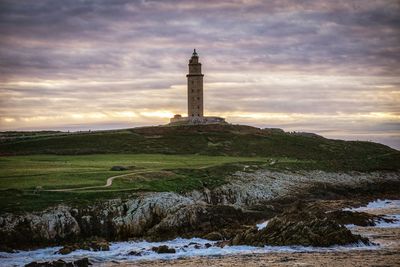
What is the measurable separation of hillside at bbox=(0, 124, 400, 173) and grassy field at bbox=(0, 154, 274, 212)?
19.2 m

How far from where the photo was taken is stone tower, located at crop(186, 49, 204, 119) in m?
134

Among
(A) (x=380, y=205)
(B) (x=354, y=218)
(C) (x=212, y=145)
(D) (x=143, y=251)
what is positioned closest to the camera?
(D) (x=143, y=251)

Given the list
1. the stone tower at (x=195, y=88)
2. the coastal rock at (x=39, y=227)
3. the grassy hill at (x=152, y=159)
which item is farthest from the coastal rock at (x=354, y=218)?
the stone tower at (x=195, y=88)

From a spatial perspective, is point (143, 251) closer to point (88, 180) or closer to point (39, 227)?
point (39, 227)

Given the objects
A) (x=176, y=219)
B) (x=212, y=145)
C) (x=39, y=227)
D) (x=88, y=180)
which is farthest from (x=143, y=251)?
(x=212, y=145)

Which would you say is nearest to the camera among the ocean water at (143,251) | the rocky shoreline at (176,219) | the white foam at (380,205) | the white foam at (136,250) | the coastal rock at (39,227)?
the white foam at (136,250)

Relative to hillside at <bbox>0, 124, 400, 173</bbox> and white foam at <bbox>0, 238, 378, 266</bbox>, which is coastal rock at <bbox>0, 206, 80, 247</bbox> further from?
hillside at <bbox>0, 124, 400, 173</bbox>

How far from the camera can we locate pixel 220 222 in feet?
173

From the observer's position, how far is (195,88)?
134 m

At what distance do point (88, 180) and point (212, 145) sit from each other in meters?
52.1

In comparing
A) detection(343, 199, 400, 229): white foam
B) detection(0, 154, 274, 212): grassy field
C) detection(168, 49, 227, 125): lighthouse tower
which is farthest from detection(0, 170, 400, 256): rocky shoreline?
detection(168, 49, 227, 125): lighthouse tower

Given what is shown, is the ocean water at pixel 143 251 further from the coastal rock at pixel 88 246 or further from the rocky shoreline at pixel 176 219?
the rocky shoreline at pixel 176 219

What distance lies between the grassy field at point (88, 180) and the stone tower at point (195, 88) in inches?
2008

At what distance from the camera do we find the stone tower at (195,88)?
134 metres
